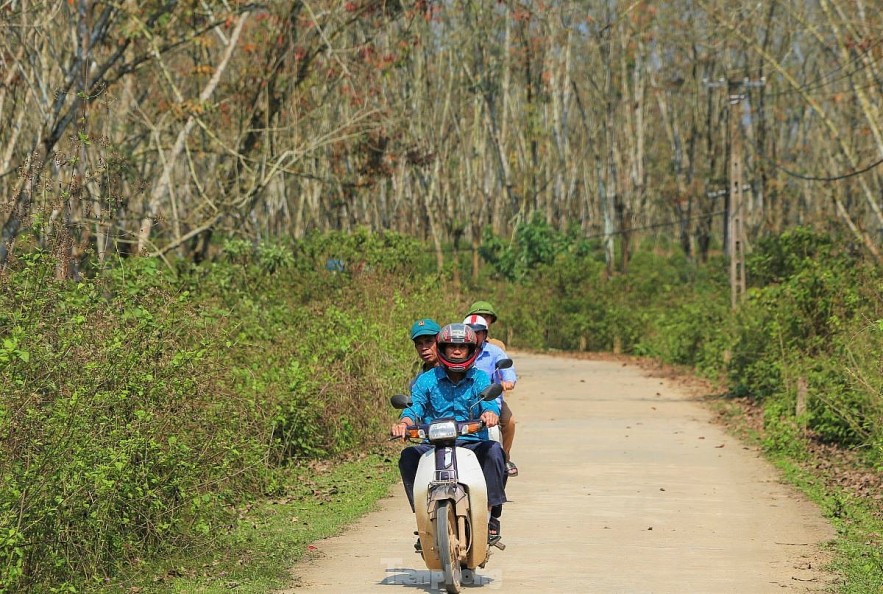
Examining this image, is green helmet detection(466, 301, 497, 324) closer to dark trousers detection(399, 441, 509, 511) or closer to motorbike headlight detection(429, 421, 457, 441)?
dark trousers detection(399, 441, 509, 511)

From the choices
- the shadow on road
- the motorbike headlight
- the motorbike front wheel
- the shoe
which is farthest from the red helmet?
the shadow on road

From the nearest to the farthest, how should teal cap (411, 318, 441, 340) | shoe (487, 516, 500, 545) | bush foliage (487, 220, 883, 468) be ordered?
shoe (487, 516, 500, 545) → teal cap (411, 318, 441, 340) → bush foliage (487, 220, 883, 468)

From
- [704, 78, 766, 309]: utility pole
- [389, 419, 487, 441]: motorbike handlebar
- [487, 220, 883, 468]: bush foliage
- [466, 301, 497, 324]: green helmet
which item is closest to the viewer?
[389, 419, 487, 441]: motorbike handlebar

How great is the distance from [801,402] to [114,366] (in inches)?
475

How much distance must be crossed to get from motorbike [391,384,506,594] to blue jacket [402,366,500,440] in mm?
354

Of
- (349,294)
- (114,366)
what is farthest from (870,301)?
(114,366)

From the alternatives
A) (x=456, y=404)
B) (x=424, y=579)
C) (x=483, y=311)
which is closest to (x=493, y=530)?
(x=424, y=579)

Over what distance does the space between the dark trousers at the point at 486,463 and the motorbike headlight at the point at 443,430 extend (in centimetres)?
43

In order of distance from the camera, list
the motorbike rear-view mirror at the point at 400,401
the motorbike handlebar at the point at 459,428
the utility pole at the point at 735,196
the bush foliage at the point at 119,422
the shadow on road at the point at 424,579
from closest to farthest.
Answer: the bush foliage at the point at 119,422 → the motorbike handlebar at the point at 459,428 → the motorbike rear-view mirror at the point at 400,401 → the shadow on road at the point at 424,579 → the utility pole at the point at 735,196

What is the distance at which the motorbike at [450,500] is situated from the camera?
28.1 ft

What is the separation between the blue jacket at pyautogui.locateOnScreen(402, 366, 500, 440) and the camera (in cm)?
920

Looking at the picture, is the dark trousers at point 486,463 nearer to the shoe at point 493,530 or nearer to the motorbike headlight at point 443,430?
the shoe at point 493,530

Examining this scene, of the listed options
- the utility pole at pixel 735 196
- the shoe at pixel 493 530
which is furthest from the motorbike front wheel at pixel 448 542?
the utility pole at pixel 735 196

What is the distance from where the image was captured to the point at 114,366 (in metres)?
9.04
